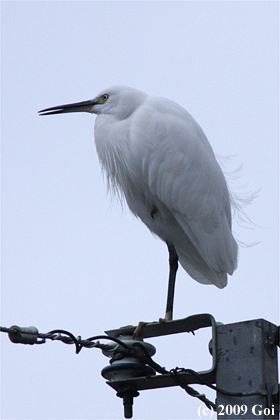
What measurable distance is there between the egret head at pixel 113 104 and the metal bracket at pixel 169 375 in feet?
6.08

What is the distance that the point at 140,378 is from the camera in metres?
3.13

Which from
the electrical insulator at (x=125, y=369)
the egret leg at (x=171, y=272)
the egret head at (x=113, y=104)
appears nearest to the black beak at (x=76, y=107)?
the egret head at (x=113, y=104)

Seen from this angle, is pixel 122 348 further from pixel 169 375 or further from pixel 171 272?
pixel 171 272

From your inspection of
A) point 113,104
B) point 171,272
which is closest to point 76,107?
point 113,104

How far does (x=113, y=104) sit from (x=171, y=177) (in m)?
0.72

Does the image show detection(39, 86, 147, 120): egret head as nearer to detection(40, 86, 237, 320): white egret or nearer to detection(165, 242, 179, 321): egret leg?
detection(40, 86, 237, 320): white egret

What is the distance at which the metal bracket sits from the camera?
9.52ft

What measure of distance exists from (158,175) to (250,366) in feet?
6.59

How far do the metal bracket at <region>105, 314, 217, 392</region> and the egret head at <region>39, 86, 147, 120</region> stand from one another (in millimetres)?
1853

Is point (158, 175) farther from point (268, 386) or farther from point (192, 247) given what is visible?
point (268, 386)

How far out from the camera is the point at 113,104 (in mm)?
4848

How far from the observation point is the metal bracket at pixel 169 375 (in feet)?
9.52

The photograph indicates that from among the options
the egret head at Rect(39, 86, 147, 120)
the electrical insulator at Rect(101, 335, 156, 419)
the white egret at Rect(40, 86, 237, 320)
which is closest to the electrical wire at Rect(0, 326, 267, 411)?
the electrical insulator at Rect(101, 335, 156, 419)

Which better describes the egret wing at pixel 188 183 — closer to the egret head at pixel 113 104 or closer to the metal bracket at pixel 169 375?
the egret head at pixel 113 104
